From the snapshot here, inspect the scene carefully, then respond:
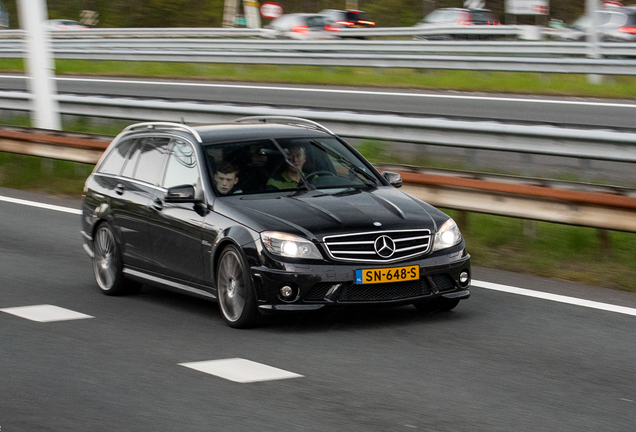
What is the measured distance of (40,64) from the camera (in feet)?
57.7

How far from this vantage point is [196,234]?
8.17m

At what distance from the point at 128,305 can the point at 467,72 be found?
21.5 meters

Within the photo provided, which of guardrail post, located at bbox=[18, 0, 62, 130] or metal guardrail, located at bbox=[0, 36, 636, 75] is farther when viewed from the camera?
metal guardrail, located at bbox=[0, 36, 636, 75]

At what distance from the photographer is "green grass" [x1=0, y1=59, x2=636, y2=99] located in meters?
25.3

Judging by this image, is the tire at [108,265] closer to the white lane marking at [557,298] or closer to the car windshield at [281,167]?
Result: the car windshield at [281,167]

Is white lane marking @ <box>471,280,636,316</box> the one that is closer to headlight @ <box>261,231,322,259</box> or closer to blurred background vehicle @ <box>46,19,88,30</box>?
headlight @ <box>261,231,322,259</box>

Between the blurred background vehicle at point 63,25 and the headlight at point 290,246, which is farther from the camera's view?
the blurred background vehicle at point 63,25

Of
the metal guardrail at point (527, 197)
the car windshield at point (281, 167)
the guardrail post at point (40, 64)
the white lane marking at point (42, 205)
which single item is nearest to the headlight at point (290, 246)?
the car windshield at point (281, 167)

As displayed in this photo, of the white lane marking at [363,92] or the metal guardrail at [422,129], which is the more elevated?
the metal guardrail at [422,129]

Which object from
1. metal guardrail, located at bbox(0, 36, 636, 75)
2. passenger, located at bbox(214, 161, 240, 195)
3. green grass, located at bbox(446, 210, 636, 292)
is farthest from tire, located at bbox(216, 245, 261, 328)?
metal guardrail, located at bbox(0, 36, 636, 75)

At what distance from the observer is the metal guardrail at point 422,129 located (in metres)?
11.8

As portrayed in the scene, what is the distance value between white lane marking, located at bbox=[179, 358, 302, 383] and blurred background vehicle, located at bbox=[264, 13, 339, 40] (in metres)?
34.2

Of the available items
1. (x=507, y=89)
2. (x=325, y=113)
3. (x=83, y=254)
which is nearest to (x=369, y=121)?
(x=325, y=113)

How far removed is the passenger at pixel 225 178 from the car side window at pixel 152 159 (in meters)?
0.74
